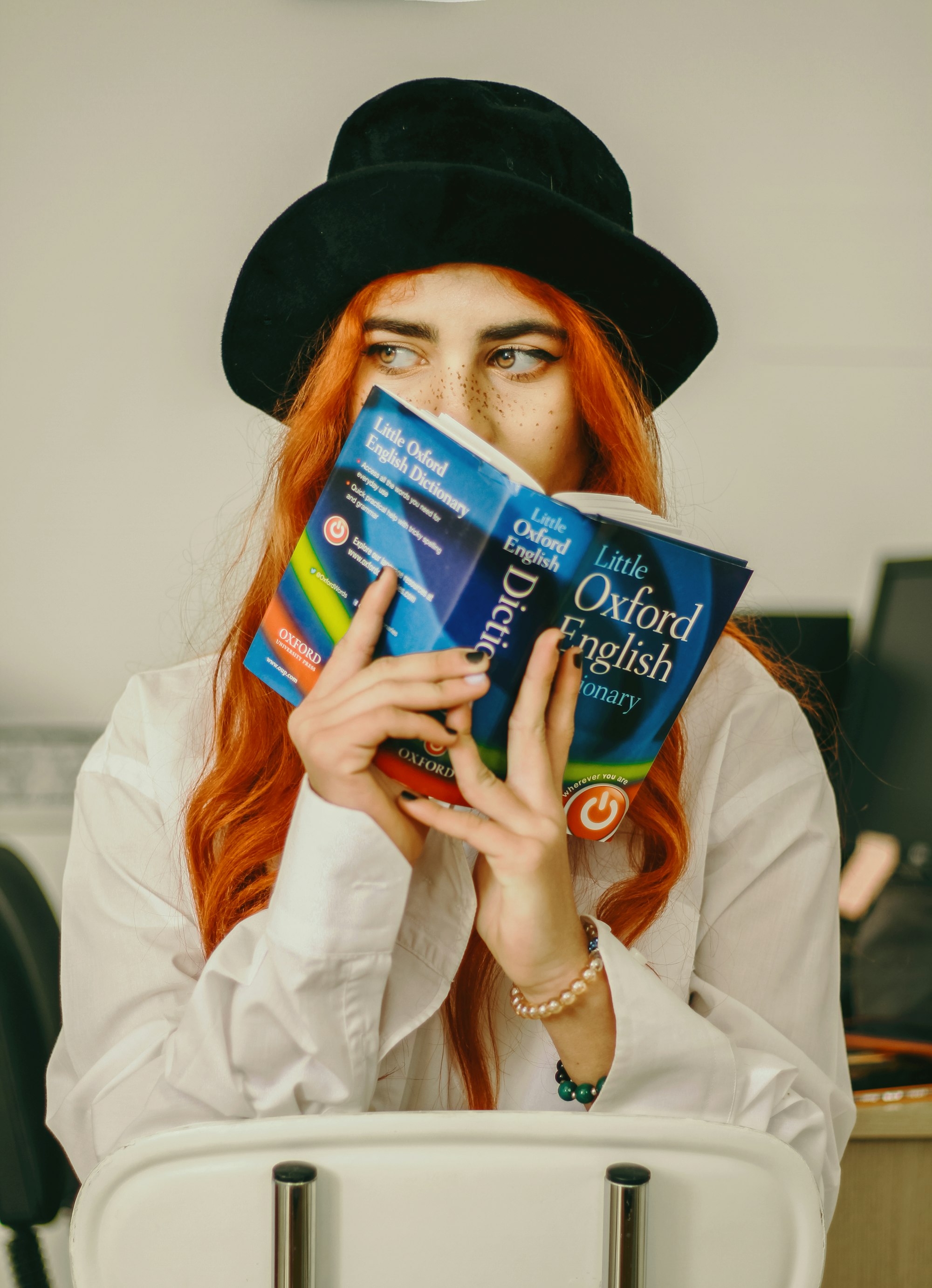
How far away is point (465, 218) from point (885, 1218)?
50.7 inches

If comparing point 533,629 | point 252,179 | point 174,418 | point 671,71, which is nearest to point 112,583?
point 174,418

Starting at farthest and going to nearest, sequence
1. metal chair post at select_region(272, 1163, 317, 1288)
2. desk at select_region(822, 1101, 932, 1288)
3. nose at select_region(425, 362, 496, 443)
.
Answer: desk at select_region(822, 1101, 932, 1288) < nose at select_region(425, 362, 496, 443) < metal chair post at select_region(272, 1163, 317, 1288)

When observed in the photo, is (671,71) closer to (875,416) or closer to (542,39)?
(542,39)

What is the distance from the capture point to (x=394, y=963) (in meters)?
0.87

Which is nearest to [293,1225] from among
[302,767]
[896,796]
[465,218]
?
[302,767]

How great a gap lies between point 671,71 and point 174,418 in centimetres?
86

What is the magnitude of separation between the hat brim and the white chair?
0.73 metres

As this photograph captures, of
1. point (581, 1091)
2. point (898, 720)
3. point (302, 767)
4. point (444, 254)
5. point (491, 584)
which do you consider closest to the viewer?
point (491, 584)

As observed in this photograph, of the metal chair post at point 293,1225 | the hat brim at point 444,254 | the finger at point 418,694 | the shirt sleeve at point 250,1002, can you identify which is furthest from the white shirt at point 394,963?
the hat brim at point 444,254

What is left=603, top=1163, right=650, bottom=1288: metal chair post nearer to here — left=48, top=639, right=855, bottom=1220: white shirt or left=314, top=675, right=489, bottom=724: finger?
left=48, top=639, right=855, bottom=1220: white shirt

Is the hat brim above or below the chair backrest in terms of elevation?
above

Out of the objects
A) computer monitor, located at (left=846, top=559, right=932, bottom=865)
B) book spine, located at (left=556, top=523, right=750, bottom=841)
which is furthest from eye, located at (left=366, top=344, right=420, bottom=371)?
computer monitor, located at (left=846, top=559, right=932, bottom=865)

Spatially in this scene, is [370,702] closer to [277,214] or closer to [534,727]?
[534,727]

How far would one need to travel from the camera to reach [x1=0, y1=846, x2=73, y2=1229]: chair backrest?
97cm
